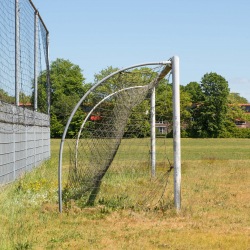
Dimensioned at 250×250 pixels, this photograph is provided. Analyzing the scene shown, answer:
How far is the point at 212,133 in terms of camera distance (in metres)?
52.2

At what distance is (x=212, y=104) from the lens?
55.8 meters

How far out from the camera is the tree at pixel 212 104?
53188mm

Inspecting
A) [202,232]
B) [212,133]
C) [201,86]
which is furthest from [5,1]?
[201,86]

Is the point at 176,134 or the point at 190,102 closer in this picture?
the point at 176,134

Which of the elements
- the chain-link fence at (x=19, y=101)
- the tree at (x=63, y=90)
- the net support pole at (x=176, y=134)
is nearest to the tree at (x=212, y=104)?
the tree at (x=63, y=90)

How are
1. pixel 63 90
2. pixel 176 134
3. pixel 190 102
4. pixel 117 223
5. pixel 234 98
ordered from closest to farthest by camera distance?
pixel 117 223
pixel 176 134
pixel 63 90
pixel 190 102
pixel 234 98

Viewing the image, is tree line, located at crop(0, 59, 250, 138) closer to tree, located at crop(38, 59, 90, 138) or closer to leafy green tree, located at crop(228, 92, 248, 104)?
tree, located at crop(38, 59, 90, 138)

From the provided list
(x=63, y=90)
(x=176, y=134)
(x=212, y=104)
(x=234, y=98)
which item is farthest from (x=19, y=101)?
(x=234, y=98)

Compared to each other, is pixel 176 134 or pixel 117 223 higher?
pixel 176 134

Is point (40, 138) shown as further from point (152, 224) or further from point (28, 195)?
point (152, 224)

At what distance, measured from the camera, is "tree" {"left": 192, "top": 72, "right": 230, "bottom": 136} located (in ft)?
174

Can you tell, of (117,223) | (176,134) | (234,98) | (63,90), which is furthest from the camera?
(234,98)

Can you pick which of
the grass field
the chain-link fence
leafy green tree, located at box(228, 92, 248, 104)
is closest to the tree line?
leafy green tree, located at box(228, 92, 248, 104)

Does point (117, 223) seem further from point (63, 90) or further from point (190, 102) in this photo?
point (190, 102)
